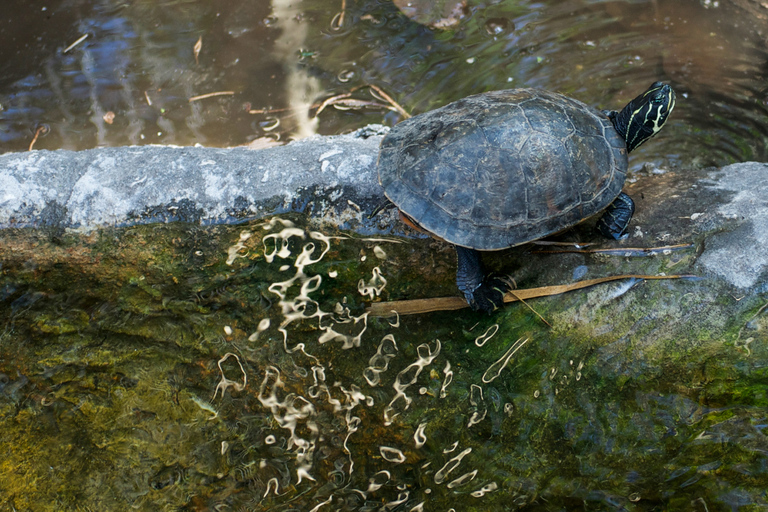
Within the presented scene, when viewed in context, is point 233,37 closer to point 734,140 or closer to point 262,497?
point 262,497

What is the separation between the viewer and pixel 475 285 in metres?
2.32

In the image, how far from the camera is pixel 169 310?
2.51 m

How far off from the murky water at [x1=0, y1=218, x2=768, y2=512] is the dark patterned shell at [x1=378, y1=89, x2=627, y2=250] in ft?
1.08

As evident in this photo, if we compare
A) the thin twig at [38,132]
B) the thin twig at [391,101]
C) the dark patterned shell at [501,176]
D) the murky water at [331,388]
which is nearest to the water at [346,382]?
the murky water at [331,388]

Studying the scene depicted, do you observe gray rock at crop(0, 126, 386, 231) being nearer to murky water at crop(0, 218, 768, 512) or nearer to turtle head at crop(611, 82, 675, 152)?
murky water at crop(0, 218, 768, 512)

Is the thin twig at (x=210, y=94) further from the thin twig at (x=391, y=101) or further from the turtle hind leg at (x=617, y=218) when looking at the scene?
the turtle hind leg at (x=617, y=218)

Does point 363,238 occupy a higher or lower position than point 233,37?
lower

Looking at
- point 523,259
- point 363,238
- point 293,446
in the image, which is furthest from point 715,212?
point 293,446

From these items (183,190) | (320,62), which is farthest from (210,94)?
(183,190)

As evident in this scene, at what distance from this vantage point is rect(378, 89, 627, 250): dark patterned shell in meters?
2.27

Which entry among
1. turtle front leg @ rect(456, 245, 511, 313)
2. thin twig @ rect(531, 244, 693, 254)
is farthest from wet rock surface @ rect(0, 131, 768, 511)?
turtle front leg @ rect(456, 245, 511, 313)

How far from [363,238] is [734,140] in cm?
287

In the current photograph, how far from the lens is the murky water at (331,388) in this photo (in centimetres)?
206

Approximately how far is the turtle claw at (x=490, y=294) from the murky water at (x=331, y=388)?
9cm
